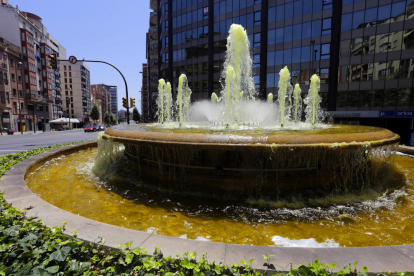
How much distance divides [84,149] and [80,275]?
9.91 meters

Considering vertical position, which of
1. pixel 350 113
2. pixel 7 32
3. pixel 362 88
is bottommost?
pixel 350 113

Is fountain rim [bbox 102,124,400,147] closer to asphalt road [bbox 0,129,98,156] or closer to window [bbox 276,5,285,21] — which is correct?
asphalt road [bbox 0,129,98,156]

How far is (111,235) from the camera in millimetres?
2693

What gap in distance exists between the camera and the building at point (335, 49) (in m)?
24.5

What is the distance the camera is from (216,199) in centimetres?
475

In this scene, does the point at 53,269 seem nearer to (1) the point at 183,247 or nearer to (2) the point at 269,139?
(1) the point at 183,247

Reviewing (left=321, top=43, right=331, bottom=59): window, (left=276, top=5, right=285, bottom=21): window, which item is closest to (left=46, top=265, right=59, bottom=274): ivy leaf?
(left=321, top=43, right=331, bottom=59): window

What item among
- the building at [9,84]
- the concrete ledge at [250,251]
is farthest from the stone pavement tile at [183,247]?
the building at [9,84]

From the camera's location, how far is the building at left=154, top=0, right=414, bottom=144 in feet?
80.4

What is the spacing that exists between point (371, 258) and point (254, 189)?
269 centimetres

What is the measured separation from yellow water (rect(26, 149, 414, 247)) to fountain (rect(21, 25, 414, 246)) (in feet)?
0.06

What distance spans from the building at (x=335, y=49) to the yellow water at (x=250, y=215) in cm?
2567

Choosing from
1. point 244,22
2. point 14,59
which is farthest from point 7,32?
point 244,22

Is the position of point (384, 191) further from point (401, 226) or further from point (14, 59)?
point (14, 59)
